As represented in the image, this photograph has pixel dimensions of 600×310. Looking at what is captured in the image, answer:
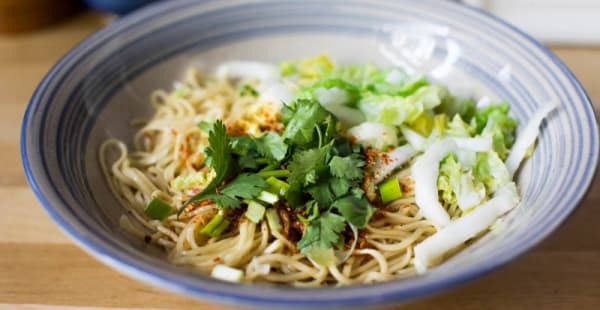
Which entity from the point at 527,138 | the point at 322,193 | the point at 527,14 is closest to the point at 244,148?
the point at 322,193

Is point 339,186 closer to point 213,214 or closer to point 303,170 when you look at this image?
point 303,170

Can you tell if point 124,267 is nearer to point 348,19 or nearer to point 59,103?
point 59,103

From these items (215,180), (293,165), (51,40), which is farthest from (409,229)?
(51,40)

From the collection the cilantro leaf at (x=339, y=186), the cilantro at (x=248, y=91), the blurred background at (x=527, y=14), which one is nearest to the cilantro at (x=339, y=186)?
the cilantro leaf at (x=339, y=186)

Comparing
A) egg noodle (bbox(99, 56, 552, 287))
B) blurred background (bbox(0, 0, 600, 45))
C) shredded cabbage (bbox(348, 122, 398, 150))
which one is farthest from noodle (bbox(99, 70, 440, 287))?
blurred background (bbox(0, 0, 600, 45))

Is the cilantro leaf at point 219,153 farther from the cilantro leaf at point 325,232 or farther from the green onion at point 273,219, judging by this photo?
the cilantro leaf at point 325,232

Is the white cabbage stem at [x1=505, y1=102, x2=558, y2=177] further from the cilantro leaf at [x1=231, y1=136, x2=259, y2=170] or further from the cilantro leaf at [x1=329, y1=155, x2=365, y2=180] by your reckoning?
the cilantro leaf at [x1=231, y1=136, x2=259, y2=170]
